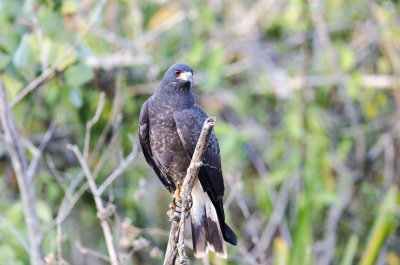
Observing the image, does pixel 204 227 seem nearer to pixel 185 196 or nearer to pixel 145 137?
pixel 145 137

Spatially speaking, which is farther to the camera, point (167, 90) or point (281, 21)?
point (281, 21)

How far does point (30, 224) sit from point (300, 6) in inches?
154

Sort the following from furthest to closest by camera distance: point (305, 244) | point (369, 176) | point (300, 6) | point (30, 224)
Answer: point (369, 176) → point (300, 6) → point (305, 244) → point (30, 224)

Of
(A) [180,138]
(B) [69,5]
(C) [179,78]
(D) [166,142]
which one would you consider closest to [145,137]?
(D) [166,142]

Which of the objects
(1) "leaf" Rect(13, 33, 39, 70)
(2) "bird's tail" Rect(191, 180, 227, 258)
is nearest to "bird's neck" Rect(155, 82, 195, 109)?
(2) "bird's tail" Rect(191, 180, 227, 258)

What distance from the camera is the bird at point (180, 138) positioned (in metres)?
3.51

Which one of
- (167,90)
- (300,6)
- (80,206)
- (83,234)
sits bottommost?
(83,234)

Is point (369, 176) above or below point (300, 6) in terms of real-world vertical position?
below

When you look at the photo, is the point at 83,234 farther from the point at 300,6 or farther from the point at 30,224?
the point at 300,6

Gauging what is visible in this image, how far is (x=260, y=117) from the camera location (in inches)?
288

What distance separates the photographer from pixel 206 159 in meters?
3.53

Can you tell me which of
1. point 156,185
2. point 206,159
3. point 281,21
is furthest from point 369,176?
point 206,159

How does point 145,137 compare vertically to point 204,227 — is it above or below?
above

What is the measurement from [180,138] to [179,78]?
398mm
